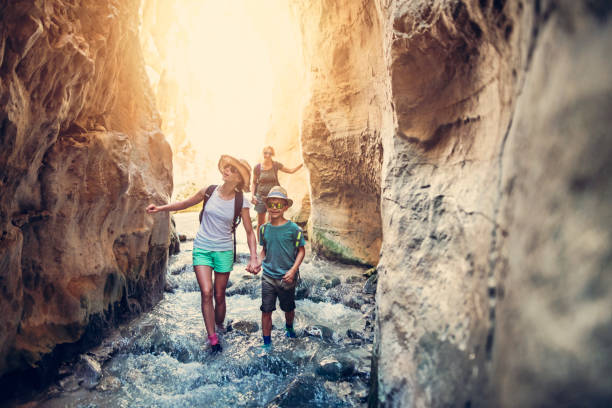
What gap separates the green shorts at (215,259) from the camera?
139 inches

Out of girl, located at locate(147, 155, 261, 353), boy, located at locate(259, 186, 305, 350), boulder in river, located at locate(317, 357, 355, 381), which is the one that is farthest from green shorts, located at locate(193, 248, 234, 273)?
boulder in river, located at locate(317, 357, 355, 381)

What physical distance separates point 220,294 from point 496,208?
3.19 meters

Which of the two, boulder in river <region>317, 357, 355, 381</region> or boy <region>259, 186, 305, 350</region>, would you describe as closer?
boulder in river <region>317, 357, 355, 381</region>

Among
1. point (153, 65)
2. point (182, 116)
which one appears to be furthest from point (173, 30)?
point (182, 116)

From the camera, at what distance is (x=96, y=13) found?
117 inches

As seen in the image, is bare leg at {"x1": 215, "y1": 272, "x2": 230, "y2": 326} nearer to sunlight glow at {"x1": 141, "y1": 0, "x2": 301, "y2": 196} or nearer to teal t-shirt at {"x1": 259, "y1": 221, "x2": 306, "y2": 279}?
teal t-shirt at {"x1": 259, "y1": 221, "x2": 306, "y2": 279}

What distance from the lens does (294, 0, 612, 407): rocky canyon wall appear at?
0.76 m

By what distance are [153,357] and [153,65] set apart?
39.1m

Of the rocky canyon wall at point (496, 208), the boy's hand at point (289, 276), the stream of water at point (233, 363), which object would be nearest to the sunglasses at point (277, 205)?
the boy's hand at point (289, 276)

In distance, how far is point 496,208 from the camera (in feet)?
4.05

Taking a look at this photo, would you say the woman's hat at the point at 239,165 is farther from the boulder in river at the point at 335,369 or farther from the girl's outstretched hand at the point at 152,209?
the boulder in river at the point at 335,369

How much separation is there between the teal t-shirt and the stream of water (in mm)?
832

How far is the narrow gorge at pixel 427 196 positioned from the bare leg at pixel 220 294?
1.12 metres

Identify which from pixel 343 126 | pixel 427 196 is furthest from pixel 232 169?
pixel 343 126
